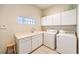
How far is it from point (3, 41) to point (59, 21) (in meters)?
1.06

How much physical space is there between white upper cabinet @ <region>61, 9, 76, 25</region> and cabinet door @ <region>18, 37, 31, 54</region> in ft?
2.41

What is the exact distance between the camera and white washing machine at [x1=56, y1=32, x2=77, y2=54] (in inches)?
47.3

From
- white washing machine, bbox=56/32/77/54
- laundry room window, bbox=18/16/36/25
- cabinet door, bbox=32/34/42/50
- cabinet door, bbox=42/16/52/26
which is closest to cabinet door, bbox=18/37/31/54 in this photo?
cabinet door, bbox=32/34/42/50

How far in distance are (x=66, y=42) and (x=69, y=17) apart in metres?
0.46

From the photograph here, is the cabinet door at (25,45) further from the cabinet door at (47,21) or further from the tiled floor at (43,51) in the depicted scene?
the cabinet door at (47,21)

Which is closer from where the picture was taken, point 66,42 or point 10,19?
point 10,19

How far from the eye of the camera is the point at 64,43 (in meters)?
1.23

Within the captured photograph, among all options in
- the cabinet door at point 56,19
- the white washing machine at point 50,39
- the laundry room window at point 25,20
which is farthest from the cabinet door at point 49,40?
the laundry room window at point 25,20

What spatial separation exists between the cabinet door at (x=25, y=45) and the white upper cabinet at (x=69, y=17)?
73cm

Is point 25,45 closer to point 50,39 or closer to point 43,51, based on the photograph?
point 43,51

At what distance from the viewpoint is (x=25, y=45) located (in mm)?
1153

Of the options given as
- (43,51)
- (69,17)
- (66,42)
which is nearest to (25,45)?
(43,51)

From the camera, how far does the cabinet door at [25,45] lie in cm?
111
